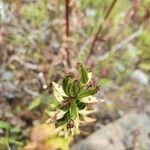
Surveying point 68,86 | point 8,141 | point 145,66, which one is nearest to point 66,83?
point 68,86

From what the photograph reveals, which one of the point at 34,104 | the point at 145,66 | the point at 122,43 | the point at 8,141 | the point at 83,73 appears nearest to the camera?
the point at 83,73

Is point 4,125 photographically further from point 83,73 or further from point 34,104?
point 83,73

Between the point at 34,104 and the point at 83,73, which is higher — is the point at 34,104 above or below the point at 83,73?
above

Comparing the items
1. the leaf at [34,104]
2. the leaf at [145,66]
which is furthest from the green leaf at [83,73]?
the leaf at [145,66]

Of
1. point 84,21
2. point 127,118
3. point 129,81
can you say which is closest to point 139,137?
point 127,118

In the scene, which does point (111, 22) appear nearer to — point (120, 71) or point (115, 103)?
point (120, 71)

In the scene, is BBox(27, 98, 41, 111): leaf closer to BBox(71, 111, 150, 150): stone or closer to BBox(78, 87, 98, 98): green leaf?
BBox(71, 111, 150, 150): stone

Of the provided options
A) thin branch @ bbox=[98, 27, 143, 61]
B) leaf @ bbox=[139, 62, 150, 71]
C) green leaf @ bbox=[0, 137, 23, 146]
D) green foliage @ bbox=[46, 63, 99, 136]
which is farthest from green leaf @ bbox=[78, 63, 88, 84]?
leaf @ bbox=[139, 62, 150, 71]
